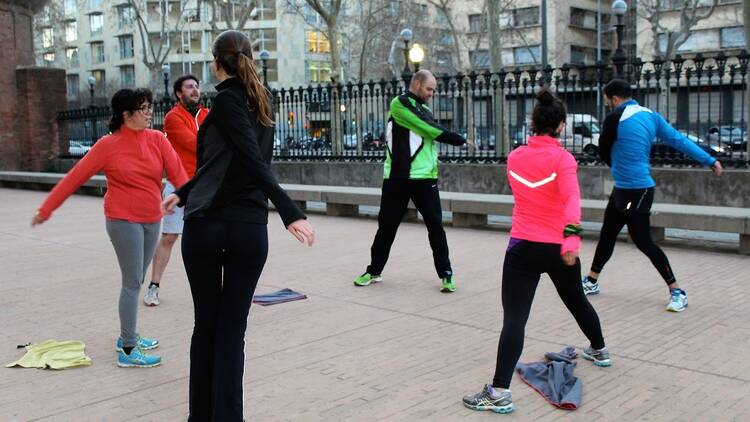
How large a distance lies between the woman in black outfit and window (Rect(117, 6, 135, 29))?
76.5m

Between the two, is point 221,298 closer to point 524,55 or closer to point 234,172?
point 234,172

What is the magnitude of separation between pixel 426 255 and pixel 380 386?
483 cm

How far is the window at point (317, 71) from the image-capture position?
77.6 meters

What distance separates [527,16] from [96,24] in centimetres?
4948

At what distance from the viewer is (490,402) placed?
424cm

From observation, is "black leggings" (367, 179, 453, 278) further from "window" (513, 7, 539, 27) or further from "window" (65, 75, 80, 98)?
"window" (65, 75, 80, 98)

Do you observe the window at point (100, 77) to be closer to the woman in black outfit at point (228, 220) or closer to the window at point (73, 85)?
the window at point (73, 85)

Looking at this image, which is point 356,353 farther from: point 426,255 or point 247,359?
point 426,255

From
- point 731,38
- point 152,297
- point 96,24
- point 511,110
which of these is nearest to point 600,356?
point 152,297

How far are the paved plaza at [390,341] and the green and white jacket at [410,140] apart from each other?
116 centimetres

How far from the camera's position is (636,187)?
6516 millimetres

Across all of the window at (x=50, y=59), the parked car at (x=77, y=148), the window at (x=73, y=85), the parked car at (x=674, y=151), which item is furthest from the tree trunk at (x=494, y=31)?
the window at (x=73, y=85)

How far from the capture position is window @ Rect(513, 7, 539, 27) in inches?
2363

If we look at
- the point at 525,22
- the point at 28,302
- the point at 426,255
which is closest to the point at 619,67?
the point at 426,255
